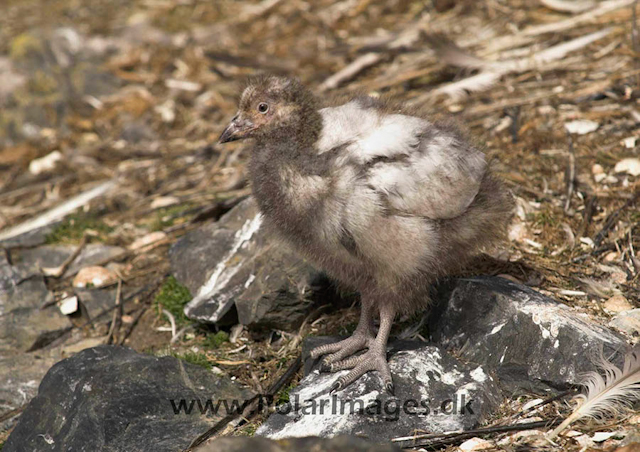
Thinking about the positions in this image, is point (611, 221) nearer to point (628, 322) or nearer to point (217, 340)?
point (628, 322)

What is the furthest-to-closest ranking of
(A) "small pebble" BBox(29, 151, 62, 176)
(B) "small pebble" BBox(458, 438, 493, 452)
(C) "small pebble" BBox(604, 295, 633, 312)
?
(A) "small pebble" BBox(29, 151, 62, 176)
(C) "small pebble" BBox(604, 295, 633, 312)
(B) "small pebble" BBox(458, 438, 493, 452)

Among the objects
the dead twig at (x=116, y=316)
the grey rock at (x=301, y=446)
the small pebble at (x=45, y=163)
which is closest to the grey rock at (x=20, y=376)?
the dead twig at (x=116, y=316)

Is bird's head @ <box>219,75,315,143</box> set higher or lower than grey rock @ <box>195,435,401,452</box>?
higher

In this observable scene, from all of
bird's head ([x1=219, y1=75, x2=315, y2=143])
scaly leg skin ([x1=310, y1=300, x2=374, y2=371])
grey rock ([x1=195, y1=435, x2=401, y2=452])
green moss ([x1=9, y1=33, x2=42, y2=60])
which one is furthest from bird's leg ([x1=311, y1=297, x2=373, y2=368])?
green moss ([x1=9, y1=33, x2=42, y2=60])

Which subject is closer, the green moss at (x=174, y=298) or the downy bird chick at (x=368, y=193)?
the downy bird chick at (x=368, y=193)

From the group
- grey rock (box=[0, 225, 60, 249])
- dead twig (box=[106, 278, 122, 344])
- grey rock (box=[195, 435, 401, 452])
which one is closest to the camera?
grey rock (box=[195, 435, 401, 452])

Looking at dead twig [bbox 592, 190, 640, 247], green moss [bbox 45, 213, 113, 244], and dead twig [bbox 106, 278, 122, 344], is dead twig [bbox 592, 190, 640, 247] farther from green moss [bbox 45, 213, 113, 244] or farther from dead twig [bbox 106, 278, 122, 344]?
green moss [bbox 45, 213, 113, 244]

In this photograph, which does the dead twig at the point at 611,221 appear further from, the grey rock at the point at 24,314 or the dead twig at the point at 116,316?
the grey rock at the point at 24,314
